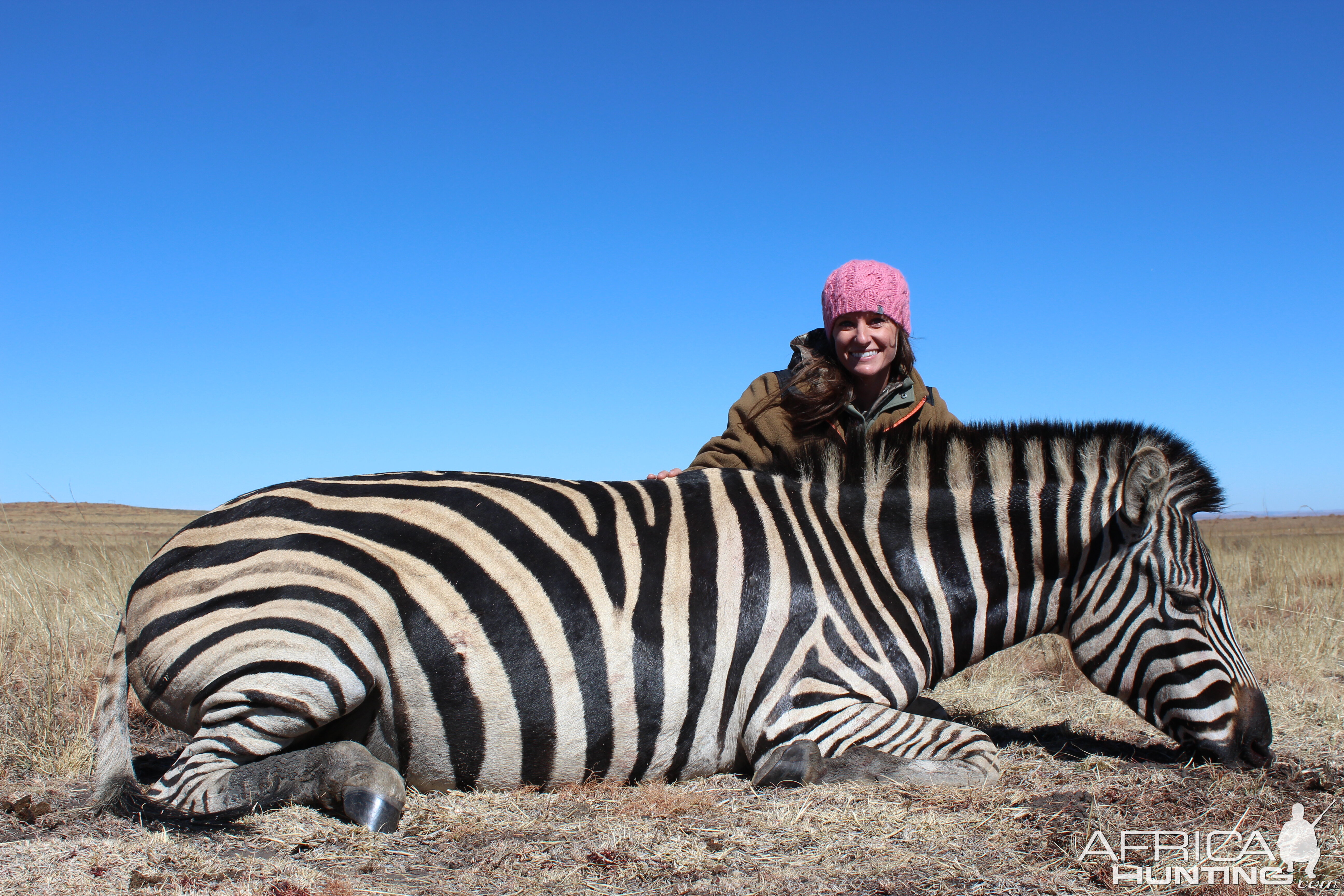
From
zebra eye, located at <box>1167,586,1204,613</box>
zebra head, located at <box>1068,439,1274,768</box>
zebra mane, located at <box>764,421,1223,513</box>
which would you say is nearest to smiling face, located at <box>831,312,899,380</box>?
zebra mane, located at <box>764,421,1223,513</box>

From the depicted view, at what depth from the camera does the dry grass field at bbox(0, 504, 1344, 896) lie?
2.45m

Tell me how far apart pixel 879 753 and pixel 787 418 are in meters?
2.26

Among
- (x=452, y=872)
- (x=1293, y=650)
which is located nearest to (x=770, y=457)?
(x=452, y=872)

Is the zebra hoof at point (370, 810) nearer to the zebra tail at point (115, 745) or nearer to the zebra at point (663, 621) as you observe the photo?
the zebra at point (663, 621)

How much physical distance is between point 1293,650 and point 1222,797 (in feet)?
12.8

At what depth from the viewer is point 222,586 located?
3244 millimetres

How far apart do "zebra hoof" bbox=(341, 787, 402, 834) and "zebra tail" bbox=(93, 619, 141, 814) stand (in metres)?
0.71

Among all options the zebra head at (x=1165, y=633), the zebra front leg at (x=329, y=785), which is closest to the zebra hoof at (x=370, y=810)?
the zebra front leg at (x=329, y=785)

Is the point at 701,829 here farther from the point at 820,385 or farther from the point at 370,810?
the point at 820,385

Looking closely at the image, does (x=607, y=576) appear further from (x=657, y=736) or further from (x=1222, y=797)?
(x=1222, y=797)

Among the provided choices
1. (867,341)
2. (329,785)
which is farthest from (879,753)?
(867,341)

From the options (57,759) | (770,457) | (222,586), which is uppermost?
(770,457)

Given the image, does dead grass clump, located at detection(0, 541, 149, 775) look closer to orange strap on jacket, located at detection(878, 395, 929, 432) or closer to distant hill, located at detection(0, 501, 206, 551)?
distant hill, located at detection(0, 501, 206, 551)

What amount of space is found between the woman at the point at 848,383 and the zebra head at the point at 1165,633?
4.29 feet
